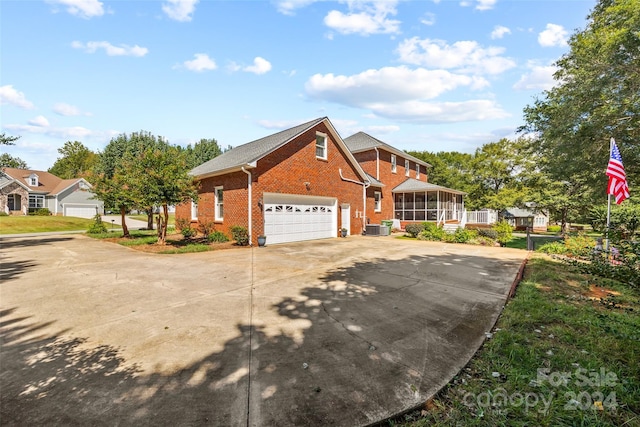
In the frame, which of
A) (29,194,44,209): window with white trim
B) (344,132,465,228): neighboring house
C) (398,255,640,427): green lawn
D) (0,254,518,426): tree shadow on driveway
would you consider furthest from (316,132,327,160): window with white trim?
(29,194,44,209): window with white trim

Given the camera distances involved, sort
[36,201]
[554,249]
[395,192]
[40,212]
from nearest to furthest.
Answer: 1. [554,249]
2. [395,192]
3. [40,212]
4. [36,201]

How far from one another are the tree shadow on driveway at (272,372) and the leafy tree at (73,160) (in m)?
77.1

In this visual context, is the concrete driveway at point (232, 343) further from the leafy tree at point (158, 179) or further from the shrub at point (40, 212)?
the shrub at point (40, 212)

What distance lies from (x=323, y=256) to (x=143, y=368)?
748cm

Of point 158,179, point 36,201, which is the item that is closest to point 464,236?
point 158,179

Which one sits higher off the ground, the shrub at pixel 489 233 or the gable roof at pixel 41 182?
the gable roof at pixel 41 182

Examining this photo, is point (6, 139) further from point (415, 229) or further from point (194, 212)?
point (415, 229)

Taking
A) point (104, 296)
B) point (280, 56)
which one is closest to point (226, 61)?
point (280, 56)

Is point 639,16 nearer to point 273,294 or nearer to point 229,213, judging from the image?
point 273,294

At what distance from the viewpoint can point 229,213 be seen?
1410cm

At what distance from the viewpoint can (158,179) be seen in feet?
38.2

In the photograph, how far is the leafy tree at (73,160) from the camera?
62281mm

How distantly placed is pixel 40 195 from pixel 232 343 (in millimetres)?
49450

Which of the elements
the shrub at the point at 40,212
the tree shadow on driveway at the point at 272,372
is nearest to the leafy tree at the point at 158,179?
the tree shadow on driveway at the point at 272,372
